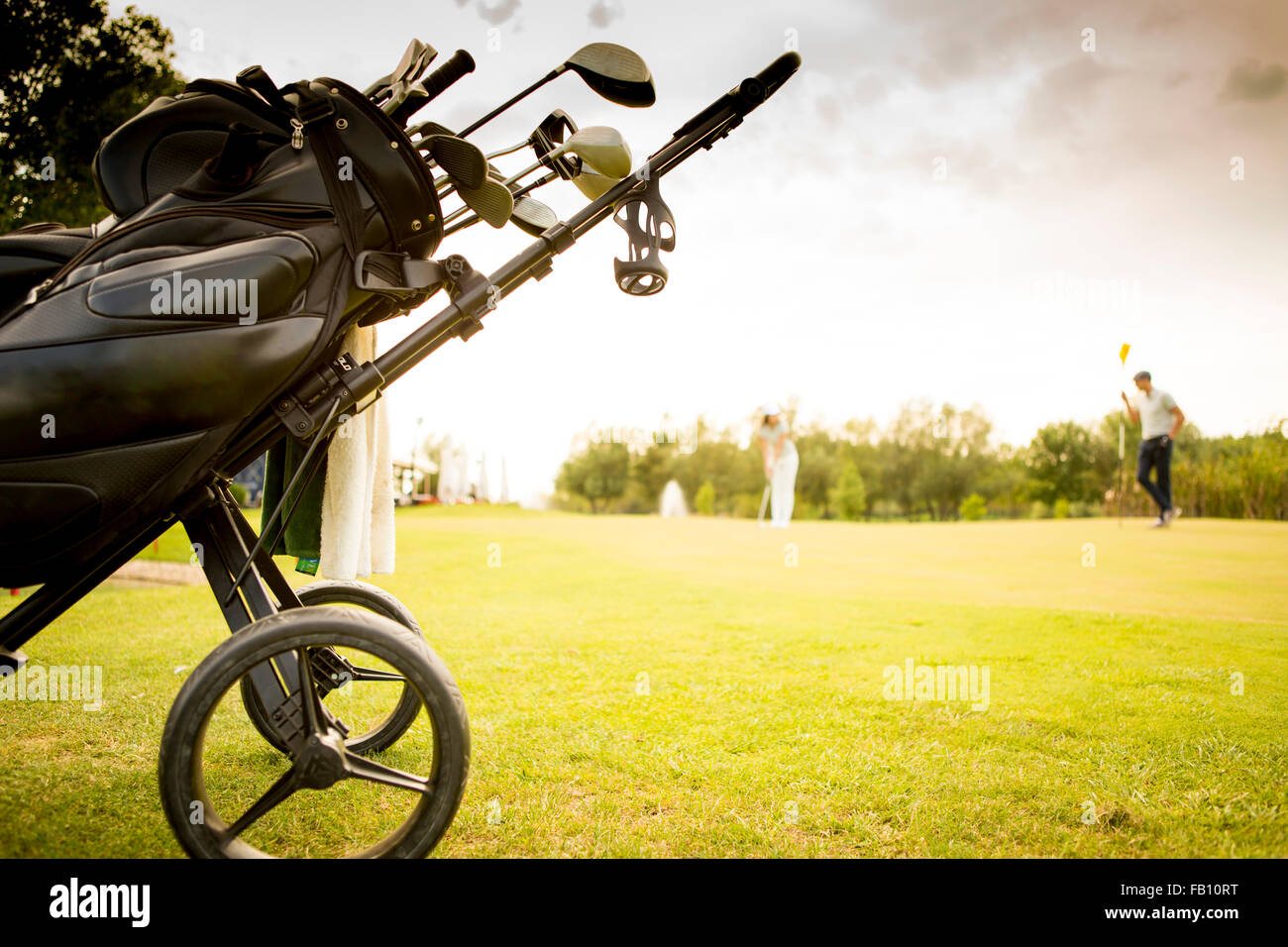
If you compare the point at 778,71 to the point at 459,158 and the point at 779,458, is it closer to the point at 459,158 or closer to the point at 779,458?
the point at 459,158

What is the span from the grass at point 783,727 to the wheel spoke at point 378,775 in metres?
0.37

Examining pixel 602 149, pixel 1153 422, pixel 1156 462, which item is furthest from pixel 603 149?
pixel 1156 462

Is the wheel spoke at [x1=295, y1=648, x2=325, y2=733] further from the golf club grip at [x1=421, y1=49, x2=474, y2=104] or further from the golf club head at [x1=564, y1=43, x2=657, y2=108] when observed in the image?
the golf club head at [x1=564, y1=43, x2=657, y2=108]

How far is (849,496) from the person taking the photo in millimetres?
38031

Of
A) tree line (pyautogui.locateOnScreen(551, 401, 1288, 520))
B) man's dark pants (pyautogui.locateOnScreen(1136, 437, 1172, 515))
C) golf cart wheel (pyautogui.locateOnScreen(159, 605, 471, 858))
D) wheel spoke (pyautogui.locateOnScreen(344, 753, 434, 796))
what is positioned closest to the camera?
golf cart wheel (pyautogui.locateOnScreen(159, 605, 471, 858))

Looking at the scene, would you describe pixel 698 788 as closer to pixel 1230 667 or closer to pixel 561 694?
pixel 561 694

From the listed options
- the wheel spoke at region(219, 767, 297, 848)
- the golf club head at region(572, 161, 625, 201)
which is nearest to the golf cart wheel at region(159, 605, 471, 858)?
the wheel spoke at region(219, 767, 297, 848)

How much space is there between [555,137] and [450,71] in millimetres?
419

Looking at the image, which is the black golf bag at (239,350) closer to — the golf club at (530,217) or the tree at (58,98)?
the golf club at (530,217)

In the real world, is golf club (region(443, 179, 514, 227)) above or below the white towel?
above

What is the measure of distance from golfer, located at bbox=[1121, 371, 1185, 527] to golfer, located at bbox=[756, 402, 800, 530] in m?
5.87

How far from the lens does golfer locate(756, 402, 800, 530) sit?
14867 mm

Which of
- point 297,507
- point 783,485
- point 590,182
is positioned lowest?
point 297,507
